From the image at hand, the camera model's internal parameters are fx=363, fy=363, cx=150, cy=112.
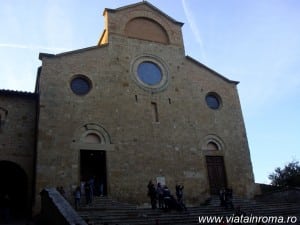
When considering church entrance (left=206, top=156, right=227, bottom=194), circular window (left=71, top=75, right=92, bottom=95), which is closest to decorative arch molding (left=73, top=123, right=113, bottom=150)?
circular window (left=71, top=75, right=92, bottom=95)

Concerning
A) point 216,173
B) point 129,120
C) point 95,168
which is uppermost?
point 129,120

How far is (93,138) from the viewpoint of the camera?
61.7ft

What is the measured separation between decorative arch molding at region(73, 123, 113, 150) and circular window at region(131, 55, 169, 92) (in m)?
3.95

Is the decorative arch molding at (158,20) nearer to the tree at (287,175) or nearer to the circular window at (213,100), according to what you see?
the circular window at (213,100)

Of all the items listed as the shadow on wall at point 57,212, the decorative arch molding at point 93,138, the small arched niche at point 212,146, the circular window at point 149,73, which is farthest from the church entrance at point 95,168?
the small arched niche at point 212,146

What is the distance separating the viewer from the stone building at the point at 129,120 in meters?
17.8

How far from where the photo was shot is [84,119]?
61.6 ft

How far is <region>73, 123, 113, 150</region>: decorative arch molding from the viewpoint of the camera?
1833 centimetres

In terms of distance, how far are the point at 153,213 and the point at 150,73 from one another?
1018 cm

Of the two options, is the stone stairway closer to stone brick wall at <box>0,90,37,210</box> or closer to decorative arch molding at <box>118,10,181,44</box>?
stone brick wall at <box>0,90,37,210</box>

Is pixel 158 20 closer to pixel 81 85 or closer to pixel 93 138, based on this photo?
pixel 81 85

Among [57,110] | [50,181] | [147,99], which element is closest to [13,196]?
[50,181]

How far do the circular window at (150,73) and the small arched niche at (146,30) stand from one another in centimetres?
161

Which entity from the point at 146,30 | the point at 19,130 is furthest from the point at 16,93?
the point at 146,30
